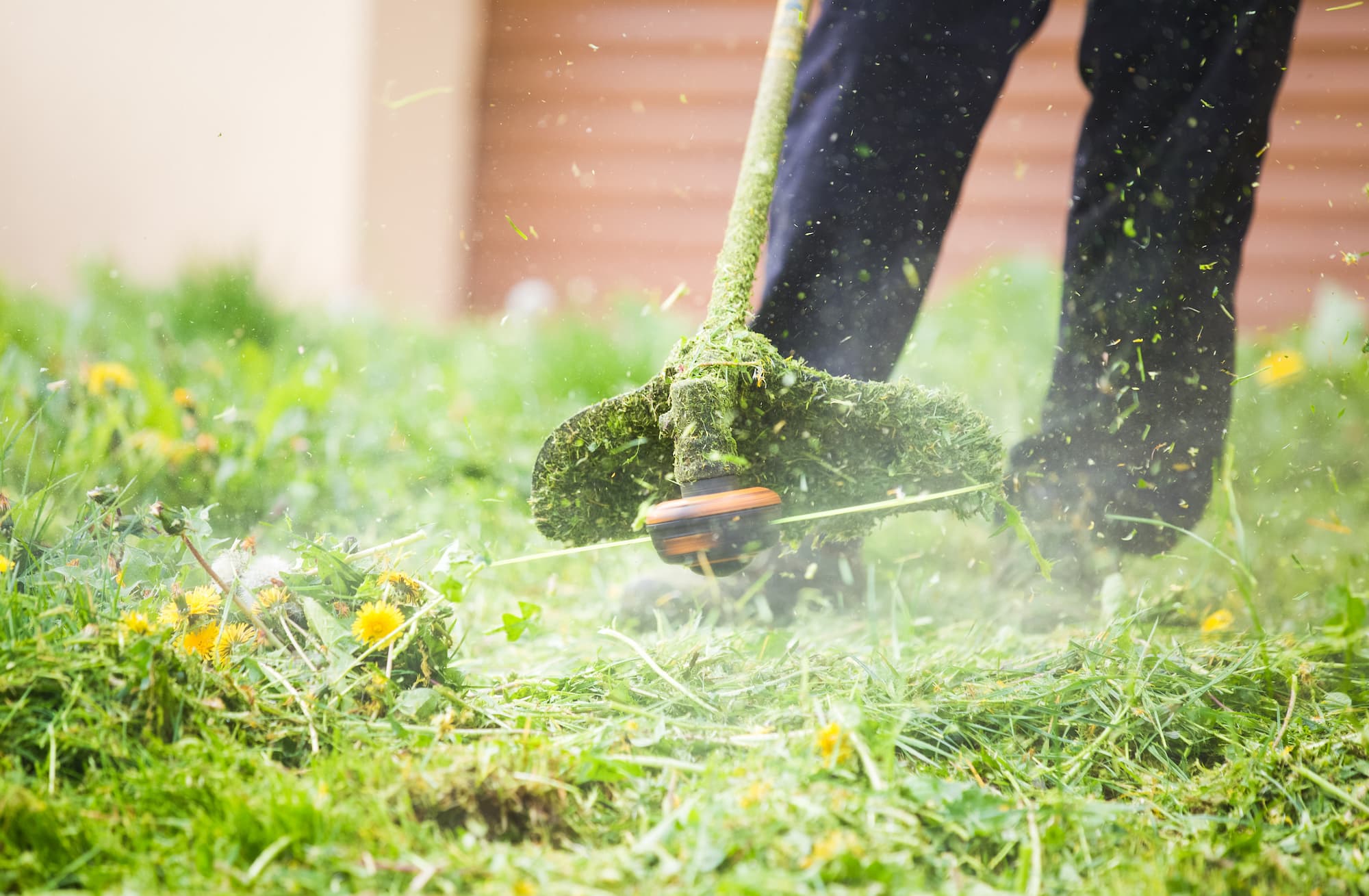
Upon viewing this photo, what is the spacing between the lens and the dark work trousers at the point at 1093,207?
60.1 inches

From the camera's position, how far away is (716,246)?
15.4 ft

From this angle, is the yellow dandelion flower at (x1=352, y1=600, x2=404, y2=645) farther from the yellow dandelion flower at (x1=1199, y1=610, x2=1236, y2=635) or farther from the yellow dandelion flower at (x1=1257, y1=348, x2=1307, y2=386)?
the yellow dandelion flower at (x1=1257, y1=348, x2=1307, y2=386)

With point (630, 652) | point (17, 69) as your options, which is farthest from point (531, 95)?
point (630, 652)

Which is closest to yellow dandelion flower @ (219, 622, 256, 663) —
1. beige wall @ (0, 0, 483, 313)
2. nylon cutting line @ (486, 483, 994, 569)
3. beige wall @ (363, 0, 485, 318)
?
nylon cutting line @ (486, 483, 994, 569)

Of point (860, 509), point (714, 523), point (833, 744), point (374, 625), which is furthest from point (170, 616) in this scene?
point (860, 509)

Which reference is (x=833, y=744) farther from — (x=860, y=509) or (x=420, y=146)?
(x=420, y=146)

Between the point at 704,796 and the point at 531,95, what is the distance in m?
4.79

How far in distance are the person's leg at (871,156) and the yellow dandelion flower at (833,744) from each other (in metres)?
0.77

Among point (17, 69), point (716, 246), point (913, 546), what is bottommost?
point (913, 546)

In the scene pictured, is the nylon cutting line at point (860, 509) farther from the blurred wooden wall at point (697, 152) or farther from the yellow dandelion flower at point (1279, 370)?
the blurred wooden wall at point (697, 152)

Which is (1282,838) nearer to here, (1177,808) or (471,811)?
(1177,808)

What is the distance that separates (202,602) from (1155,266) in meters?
1.72

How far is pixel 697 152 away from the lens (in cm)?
470

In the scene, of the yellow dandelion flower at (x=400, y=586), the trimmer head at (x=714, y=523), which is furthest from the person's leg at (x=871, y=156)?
the yellow dandelion flower at (x=400, y=586)
